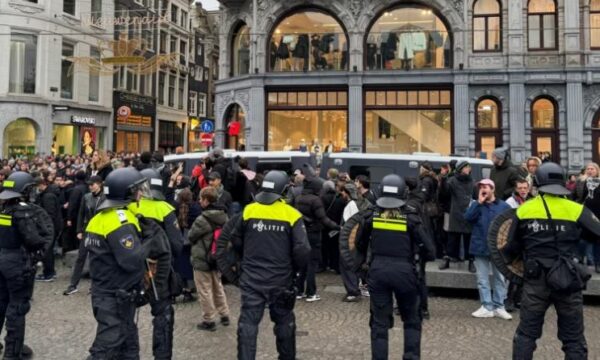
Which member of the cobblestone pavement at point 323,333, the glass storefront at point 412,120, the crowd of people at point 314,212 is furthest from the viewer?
the glass storefront at point 412,120

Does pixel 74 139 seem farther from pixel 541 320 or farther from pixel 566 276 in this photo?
pixel 566 276

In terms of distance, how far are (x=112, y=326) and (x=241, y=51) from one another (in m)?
22.5

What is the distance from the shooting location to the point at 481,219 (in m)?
7.55

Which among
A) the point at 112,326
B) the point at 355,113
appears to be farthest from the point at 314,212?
the point at 355,113

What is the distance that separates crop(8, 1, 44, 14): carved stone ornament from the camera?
28047 mm

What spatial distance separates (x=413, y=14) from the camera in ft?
75.2

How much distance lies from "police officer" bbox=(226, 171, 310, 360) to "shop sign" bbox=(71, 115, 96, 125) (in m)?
29.8

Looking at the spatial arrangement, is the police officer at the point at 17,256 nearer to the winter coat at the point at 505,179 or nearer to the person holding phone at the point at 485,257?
the person holding phone at the point at 485,257

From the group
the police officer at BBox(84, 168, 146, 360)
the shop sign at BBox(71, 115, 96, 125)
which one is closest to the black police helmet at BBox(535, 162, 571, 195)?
the police officer at BBox(84, 168, 146, 360)

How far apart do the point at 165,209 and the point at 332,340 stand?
2.83m

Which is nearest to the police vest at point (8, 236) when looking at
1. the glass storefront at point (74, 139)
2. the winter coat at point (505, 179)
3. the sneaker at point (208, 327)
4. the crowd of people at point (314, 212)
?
the crowd of people at point (314, 212)

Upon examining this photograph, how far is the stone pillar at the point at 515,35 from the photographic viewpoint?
21.7 metres

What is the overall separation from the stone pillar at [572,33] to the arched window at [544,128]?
6.20ft

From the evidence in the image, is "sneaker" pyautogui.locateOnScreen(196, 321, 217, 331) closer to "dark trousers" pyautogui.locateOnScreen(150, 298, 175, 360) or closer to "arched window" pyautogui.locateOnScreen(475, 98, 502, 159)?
"dark trousers" pyautogui.locateOnScreen(150, 298, 175, 360)
